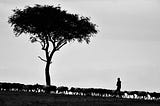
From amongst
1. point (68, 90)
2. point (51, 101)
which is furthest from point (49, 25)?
point (51, 101)

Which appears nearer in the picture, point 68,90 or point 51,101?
point 51,101

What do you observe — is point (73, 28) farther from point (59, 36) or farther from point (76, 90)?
point (76, 90)

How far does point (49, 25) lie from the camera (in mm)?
83375

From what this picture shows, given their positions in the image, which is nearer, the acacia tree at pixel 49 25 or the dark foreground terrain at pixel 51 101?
the dark foreground terrain at pixel 51 101

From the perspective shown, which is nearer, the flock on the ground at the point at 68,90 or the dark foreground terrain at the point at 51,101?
the dark foreground terrain at the point at 51,101

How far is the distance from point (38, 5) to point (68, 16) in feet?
15.3

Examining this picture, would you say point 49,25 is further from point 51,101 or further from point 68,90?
point 51,101

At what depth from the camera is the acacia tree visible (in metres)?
83.4

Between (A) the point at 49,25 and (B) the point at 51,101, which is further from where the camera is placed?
(A) the point at 49,25

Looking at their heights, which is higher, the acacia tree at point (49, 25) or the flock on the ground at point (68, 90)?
the acacia tree at point (49, 25)

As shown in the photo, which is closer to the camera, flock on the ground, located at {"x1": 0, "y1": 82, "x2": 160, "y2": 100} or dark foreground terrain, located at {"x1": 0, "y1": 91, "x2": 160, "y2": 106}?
dark foreground terrain, located at {"x1": 0, "y1": 91, "x2": 160, "y2": 106}

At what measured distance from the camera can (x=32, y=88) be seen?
76250 mm

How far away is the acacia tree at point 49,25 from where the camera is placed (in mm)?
83375

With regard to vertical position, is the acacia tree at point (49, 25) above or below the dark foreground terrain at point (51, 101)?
above
